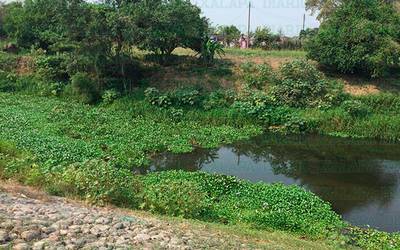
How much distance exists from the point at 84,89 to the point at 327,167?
1453 cm

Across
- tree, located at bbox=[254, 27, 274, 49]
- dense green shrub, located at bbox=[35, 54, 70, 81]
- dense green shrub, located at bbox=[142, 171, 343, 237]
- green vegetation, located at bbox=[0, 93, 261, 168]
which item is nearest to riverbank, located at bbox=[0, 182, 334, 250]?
dense green shrub, located at bbox=[142, 171, 343, 237]

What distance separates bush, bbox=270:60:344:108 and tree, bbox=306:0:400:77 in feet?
5.31

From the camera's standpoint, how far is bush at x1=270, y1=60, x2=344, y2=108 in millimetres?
25172

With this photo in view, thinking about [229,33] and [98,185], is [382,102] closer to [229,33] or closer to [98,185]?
[98,185]

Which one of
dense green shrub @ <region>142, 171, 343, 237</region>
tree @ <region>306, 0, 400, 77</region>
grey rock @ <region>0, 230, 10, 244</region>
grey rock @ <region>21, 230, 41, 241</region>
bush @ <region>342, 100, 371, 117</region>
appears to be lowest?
dense green shrub @ <region>142, 171, 343, 237</region>

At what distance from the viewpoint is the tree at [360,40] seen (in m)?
25.8

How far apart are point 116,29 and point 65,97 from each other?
5.47 m

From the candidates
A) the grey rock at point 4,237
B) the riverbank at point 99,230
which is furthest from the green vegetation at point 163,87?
the grey rock at point 4,237

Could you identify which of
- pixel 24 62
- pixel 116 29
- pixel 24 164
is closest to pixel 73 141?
pixel 24 164

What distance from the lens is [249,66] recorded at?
28.8 metres

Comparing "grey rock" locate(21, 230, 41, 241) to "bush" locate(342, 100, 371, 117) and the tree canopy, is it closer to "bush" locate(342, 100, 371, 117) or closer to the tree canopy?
"bush" locate(342, 100, 371, 117)

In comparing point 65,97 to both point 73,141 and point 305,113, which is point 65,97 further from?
point 305,113

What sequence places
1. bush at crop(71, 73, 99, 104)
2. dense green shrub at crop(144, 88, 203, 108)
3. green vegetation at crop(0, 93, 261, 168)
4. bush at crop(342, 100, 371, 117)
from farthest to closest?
bush at crop(71, 73, 99, 104)
dense green shrub at crop(144, 88, 203, 108)
bush at crop(342, 100, 371, 117)
green vegetation at crop(0, 93, 261, 168)

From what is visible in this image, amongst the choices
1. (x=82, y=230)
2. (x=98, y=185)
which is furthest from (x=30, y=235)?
(x=98, y=185)
